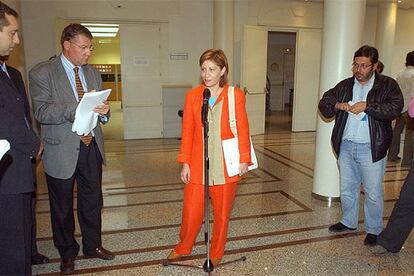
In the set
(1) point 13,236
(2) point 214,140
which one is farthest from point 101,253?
(2) point 214,140

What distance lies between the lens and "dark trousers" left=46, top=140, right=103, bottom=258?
2572 mm

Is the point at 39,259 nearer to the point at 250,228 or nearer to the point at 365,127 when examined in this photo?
the point at 250,228

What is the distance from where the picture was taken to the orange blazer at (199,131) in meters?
2.47

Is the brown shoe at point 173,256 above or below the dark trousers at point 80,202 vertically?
below

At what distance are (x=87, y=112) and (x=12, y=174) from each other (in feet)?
2.22

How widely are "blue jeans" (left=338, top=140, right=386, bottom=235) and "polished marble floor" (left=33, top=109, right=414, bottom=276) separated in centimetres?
24

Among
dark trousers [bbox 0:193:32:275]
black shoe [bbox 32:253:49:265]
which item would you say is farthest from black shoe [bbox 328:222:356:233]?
dark trousers [bbox 0:193:32:275]

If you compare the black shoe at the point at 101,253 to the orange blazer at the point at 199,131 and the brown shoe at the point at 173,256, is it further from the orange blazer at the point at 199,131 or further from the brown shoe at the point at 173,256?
the orange blazer at the point at 199,131

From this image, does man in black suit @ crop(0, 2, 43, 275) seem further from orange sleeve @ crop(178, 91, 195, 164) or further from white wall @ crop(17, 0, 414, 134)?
white wall @ crop(17, 0, 414, 134)

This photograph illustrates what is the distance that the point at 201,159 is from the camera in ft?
8.21

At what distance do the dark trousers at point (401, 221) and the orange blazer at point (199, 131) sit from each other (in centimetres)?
128

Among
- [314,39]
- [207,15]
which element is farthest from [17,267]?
[314,39]

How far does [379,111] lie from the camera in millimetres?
2803

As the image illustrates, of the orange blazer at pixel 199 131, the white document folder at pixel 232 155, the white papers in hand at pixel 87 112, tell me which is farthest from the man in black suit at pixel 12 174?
the white document folder at pixel 232 155
